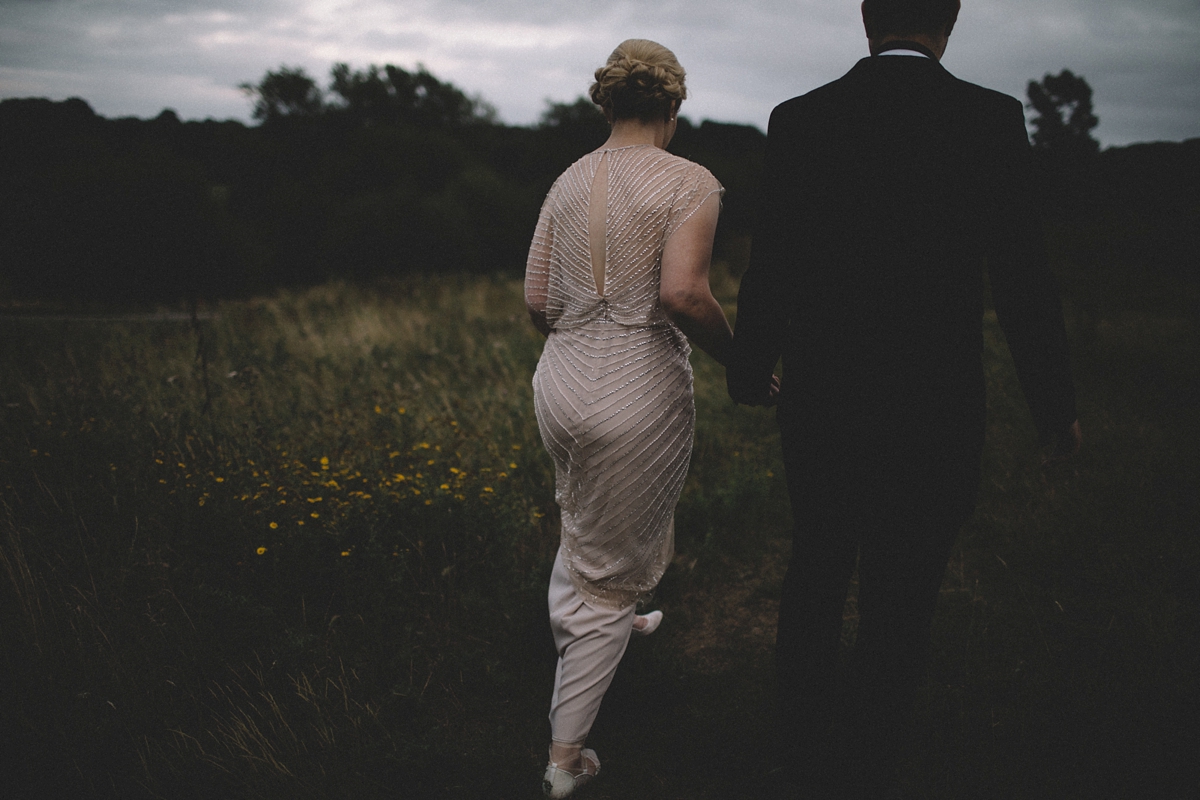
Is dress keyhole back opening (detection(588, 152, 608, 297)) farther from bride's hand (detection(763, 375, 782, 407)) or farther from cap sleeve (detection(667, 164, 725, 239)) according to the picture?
bride's hand (detection(763, 375, 782, 407))

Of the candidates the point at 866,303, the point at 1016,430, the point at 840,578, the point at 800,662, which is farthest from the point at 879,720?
the point at 1016,430

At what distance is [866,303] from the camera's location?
1.46 meters

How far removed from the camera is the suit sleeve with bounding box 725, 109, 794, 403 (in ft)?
4.97

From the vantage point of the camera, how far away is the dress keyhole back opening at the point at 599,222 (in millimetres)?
1917

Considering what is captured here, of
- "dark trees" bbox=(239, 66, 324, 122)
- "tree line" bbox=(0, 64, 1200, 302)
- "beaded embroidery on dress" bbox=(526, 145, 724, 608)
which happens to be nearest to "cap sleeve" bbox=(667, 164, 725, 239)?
"beaded embroidery on dress" bbox=(526, 145, 724, 608)

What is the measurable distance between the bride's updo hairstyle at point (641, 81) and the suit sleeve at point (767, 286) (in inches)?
18.2

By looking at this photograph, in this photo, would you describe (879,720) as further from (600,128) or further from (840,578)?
(600,128)

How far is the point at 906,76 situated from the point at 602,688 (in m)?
1.87

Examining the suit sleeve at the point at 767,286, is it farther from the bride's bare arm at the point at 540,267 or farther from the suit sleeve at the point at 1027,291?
the bride's bare arm at the point at 540,267

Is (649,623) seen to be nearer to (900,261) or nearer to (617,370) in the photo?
(617,370)

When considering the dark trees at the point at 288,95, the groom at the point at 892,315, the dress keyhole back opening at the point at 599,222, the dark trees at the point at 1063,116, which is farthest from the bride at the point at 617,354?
the dark trees at the point at 288,95

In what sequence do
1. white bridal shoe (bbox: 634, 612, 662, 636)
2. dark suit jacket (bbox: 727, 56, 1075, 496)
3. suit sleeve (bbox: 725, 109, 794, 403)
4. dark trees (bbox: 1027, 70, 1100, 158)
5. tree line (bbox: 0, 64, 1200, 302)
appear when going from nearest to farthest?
1. dark suit jacket (bbox: 727, 56, 1075, 496)
2. suit sleeve (bbox: 725, 109, 794, 403)
3. white bridal shoe (bbox: 634, 612, 662, 636)
4. tree line (bbox: 0, 64, 1200, 302)
5. dark trees (bbox: 1027, 70, 1100, 158)

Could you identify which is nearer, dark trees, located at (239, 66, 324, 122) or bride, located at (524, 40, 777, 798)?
bride, located at (524, 40, 777, 798)

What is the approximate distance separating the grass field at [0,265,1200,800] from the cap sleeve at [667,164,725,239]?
1.75m
